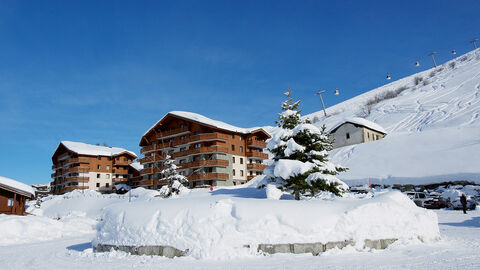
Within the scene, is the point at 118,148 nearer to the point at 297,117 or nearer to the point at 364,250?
the point at 297,117

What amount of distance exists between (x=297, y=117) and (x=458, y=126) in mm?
43287

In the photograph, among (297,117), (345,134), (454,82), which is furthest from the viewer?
(454,82)

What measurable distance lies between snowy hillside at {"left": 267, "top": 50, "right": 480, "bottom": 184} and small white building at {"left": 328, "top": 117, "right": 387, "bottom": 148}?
3.43 meters

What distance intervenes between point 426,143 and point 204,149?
103ft

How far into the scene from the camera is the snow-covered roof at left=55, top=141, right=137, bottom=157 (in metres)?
67.9

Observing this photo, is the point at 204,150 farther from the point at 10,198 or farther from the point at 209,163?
the point at 10,198

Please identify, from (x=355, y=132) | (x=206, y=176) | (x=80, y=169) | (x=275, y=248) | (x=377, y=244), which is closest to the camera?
(x=275, y=248)

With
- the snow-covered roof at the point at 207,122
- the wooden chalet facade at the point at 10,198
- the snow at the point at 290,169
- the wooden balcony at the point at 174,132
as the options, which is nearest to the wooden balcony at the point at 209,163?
the snow-covered roof at the point at 207,122

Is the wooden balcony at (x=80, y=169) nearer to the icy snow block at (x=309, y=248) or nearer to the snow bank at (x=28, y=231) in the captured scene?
the snow bank at (x=28, y=231)

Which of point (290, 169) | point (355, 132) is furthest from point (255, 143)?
point (290, 169)

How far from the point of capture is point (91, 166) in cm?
6850

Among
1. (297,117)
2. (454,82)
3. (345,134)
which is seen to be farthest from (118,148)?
(454,82)

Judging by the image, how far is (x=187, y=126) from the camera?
2064 inches

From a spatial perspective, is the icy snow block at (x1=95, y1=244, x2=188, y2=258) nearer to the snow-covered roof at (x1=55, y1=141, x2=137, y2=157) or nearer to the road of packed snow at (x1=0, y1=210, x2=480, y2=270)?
the road of packed snow at (x1=0, y1=210, x2=480, y2=270)
